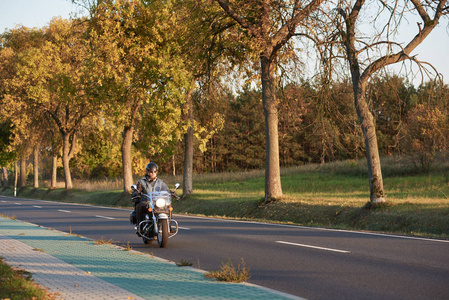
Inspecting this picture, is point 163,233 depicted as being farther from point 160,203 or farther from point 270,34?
point 270,34

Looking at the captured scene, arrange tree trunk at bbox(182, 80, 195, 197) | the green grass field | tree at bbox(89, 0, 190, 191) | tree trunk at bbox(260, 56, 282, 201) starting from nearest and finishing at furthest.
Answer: the green grass field
tree trunk at bbox(260, 56, 282, 201)
tree at bbox(89, 0, 190, 191)
tree trunk at bbox(182, 80, 195, 197)

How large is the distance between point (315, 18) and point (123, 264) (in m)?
12.1

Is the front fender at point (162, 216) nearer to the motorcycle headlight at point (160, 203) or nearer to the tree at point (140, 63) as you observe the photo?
the motorcycle headlight at point (160, 203)

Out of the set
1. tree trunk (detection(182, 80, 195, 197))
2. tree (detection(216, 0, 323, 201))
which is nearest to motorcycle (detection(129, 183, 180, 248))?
tree (detection(216, 0, 323, 201))

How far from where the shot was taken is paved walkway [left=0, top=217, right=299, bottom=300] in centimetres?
682

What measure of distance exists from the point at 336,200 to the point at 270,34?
7188 mm

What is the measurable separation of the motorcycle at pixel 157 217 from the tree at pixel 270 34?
386 inches

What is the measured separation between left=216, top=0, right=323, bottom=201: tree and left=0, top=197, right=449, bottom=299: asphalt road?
19.5 feet

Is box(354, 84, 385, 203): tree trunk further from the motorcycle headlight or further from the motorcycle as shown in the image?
the motorcycle headlight

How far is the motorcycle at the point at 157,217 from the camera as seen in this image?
11.8 metres

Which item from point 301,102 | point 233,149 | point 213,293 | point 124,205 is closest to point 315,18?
point 301,102

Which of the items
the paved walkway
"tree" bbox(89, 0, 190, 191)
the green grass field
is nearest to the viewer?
the paved walkway

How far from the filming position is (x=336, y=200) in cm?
2112

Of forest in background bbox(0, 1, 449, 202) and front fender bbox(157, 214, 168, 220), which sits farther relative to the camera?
forest in background bbox(0, 1, 449, 202)
